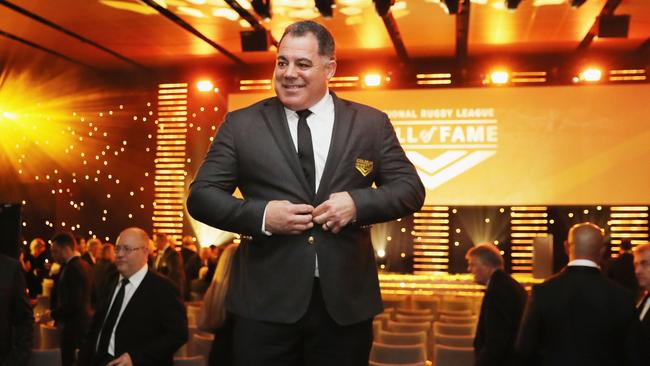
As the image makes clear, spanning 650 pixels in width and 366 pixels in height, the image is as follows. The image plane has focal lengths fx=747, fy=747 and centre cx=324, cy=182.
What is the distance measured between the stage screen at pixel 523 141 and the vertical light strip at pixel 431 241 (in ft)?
8.23

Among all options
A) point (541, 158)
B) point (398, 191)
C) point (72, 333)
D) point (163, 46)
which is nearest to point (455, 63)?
point (541, 158)

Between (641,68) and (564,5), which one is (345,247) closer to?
(564,5)

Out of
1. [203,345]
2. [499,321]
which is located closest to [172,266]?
[203,345]

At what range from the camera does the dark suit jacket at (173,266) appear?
29.6 ft

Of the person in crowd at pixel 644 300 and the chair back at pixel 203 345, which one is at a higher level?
the person in crowd at pixel 644 300

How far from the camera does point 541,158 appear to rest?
1095 centimetres

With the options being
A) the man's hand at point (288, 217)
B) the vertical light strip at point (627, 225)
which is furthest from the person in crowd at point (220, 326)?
the vertical light strip at point (627, 225)

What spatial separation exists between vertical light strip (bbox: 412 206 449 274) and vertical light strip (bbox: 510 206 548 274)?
1.18 metres

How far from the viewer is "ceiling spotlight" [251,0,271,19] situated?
8057 millimetres

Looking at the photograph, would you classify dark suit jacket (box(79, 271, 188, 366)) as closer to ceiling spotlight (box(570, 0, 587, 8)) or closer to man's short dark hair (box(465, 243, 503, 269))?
man's short dark hair (box(465, 243, 503, 269))

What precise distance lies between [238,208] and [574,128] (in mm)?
10221

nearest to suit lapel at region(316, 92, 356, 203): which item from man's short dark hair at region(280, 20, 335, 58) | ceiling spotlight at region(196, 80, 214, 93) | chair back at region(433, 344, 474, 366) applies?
man's short dark hair at region(280, 20, 335, 58)

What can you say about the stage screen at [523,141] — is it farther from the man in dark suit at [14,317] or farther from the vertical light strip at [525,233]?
the man in dark suit at [14,317]

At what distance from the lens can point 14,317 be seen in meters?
3.41
